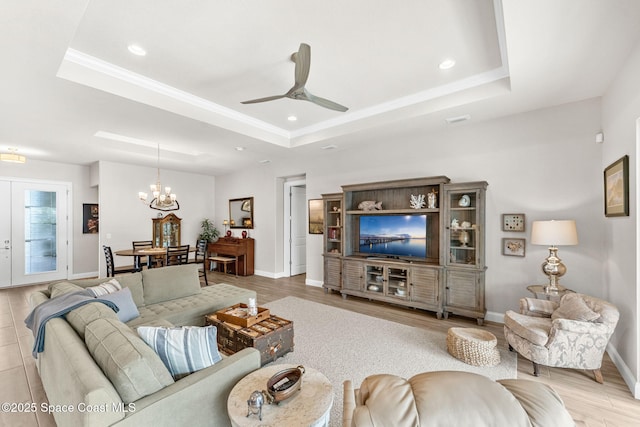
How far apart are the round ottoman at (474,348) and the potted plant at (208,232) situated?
685 centimetres

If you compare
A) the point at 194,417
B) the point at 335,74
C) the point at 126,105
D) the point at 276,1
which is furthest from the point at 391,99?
the point at 194,417

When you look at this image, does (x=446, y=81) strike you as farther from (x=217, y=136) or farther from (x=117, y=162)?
(x=117, y=162)

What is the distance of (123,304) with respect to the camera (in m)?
2.74

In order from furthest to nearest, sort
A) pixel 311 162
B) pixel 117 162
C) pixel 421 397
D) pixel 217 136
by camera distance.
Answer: pixel 117 162
pixel 311 162
pixel 217 136
pixel 421 397

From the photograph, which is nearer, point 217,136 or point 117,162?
point 217,136

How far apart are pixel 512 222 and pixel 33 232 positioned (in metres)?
9.56

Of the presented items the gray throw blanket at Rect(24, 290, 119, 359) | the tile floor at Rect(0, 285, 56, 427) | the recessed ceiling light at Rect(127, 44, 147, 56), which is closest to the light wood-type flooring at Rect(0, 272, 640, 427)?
the tile floor at Rect(0, 285, 56, 427)

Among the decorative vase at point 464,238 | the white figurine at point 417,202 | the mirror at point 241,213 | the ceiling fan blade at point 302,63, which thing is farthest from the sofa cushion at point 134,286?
the decorative vase at point 464,238

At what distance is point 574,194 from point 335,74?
10.7 ft

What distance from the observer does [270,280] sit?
6691mm

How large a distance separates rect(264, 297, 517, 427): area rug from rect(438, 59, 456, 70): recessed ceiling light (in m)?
3.12

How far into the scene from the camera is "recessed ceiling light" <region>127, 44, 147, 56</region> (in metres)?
2.67

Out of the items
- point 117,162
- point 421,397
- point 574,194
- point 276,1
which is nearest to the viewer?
point 421,397

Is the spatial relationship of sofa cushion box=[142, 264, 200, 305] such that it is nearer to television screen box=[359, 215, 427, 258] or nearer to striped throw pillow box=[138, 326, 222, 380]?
striped throw pillow box=[138, 326, 222, 380]
